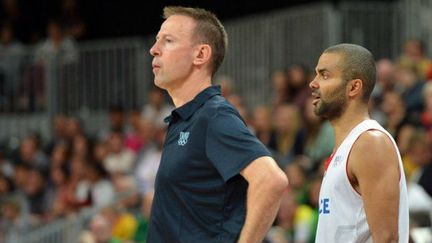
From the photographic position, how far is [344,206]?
4.98 metres

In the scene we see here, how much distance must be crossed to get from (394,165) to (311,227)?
17.0 ft

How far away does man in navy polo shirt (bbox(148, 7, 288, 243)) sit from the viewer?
15.0ft

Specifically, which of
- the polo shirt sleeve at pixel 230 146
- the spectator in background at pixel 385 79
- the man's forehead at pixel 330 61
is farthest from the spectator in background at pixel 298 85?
the polo shirt sleeve at pixel 230 146

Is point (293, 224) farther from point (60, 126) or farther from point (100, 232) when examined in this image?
point (60, 126)

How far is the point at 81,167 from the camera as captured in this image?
48.7 feet

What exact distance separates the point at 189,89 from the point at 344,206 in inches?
34.7

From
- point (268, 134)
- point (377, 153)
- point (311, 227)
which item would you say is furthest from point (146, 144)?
point (377, 153)

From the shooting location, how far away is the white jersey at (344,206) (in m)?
4.95

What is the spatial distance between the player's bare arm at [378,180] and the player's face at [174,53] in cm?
87

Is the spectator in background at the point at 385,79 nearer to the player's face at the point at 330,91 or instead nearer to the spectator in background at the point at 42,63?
the spectator in background at the point at 42,63

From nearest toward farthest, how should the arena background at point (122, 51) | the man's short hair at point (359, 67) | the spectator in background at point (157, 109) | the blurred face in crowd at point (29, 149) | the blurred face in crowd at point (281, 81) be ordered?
the man's short hair at point (359, 67)
the blurred face in crowd at point (281, 81)
the arena background at point (122, 51)
the spectator in background at point (157, 109)
the blurred face in crowd at point (29, 149)

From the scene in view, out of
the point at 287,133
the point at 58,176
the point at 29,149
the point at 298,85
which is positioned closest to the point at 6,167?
the point at 29,149

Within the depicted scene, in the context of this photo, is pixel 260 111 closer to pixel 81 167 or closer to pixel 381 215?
pixel 81 167

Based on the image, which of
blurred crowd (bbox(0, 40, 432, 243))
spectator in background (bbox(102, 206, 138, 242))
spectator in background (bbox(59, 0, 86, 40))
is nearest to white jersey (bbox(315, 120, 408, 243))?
blurred crowd (bbox(0, 40, 432, 243))
